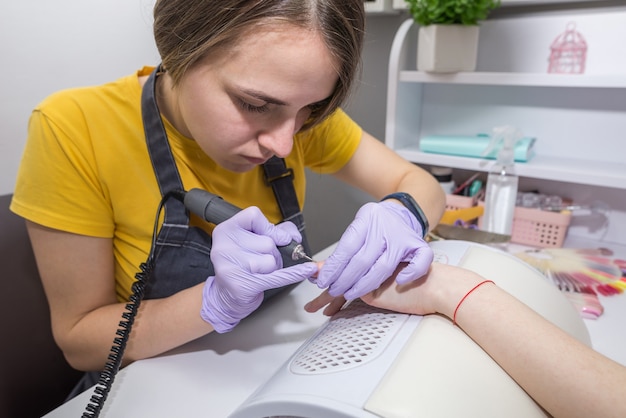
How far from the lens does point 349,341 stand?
57cm

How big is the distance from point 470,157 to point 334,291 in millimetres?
931

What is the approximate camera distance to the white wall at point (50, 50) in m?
1.11

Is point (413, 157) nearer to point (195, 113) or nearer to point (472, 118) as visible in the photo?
point (472, 118)

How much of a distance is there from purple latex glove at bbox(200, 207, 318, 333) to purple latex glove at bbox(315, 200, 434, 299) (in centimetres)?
4

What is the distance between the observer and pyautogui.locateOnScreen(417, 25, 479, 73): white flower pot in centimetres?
134

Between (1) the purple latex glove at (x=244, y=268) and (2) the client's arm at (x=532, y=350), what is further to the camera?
(1) the purple latex glove at (x=244, y=268)

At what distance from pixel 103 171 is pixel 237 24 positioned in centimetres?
36

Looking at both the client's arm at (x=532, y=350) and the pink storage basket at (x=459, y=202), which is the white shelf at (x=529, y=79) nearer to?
the pink storage basket at (x=459, y=202)

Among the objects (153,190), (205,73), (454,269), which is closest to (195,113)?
(205,73)

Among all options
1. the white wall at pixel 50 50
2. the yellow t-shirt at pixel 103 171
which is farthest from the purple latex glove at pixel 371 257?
the white wall at pixel 50 50

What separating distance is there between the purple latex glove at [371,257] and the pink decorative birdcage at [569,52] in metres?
1.02

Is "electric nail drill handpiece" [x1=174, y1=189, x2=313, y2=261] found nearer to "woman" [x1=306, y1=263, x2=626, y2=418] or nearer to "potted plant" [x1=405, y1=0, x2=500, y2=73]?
"woman" [x1=306, y1=263, x2=626, y2=418]

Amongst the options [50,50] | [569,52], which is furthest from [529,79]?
[50,50]

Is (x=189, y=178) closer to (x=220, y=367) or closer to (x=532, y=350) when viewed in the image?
(x=220, y=367)
